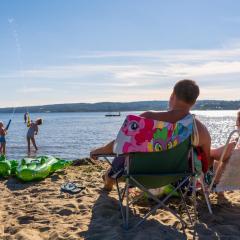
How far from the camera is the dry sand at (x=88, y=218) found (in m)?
4.03

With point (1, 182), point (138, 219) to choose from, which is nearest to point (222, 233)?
point (138, 219)

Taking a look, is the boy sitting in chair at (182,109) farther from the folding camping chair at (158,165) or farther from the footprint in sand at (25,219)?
the footprint in sand at (25,219)

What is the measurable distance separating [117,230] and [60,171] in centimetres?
392

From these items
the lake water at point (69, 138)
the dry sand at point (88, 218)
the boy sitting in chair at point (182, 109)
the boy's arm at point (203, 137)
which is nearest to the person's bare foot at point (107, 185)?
the dry sand at point (88, 218)

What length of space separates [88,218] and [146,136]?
1.10m

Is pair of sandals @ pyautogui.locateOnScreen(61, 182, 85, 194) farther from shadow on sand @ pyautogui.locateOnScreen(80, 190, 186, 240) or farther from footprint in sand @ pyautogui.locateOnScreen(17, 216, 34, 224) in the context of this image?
footprint in sand @ pyautogui.locateOnScreen(17, 216, 34, 224)

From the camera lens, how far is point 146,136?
416 cm

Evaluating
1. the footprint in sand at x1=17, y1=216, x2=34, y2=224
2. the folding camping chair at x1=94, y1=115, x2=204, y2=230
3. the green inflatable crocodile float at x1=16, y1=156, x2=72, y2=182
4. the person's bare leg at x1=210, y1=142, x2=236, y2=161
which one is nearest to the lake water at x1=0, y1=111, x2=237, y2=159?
the green inflatable crocodile float at x1=16, y1=156, x2=72, y2=182

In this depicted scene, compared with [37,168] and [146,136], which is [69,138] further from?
[146,136]

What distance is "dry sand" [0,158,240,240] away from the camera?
4031 mm

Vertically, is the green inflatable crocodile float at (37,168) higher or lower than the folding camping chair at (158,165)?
lower

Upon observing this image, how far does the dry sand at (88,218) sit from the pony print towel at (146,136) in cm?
75

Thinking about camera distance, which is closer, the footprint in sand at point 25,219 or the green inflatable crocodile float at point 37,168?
the footprint in sand at point 25,219

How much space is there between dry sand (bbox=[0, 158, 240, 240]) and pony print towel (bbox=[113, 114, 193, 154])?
746 mm
